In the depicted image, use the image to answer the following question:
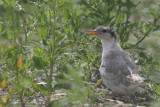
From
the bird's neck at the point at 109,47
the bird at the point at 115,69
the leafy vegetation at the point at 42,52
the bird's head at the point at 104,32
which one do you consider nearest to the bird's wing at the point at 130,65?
the bird at the point at 115,69

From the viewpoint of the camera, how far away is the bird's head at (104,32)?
13.7ft

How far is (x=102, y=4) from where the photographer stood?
13.4 feet

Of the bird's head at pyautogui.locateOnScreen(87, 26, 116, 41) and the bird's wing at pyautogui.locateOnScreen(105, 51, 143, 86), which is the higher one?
the bird's head at pyautogui.locateOnScreen(87, 26, 116, 41)

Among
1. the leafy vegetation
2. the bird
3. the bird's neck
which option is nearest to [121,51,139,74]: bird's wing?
the bird

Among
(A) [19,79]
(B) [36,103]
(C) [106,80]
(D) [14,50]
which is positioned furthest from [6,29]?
(C) [106,80]

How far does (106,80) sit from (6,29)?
165cm

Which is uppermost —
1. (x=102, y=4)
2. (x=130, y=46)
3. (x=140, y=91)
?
(x=102, y=4)

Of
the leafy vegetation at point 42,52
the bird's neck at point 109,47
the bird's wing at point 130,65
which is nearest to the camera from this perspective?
the leafy vegetation at point 42,52

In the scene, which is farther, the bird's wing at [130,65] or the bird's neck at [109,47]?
the bird's neck at [109,47]

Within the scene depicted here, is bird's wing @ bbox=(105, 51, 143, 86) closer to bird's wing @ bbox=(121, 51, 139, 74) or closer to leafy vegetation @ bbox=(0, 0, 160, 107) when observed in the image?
bird's wing @ bbox=(121, 51, 139, 74)

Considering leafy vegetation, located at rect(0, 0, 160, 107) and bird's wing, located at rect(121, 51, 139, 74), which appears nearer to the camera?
leafy vegetation, located at rect(0, 0, 160, 107)

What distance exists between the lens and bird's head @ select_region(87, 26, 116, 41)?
4.17m

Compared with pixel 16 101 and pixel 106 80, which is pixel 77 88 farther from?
pixel 106 80

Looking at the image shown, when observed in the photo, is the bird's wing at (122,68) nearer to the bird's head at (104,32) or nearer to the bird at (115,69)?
the bird at (115,69)
